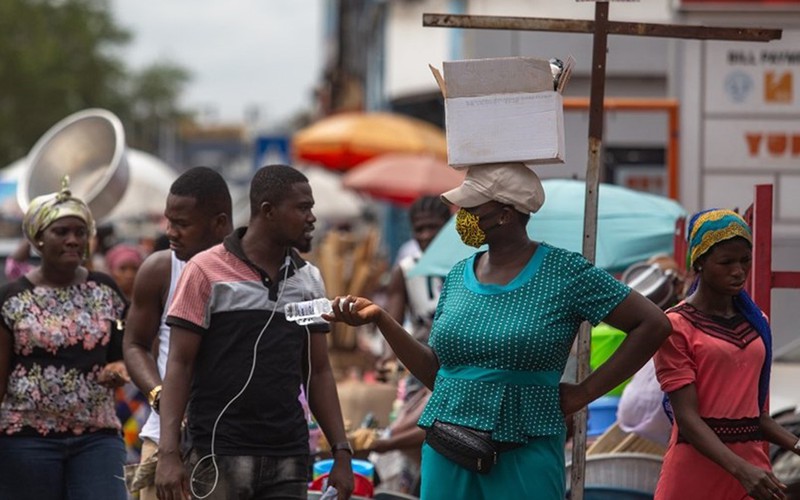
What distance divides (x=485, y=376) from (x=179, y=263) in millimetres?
1705

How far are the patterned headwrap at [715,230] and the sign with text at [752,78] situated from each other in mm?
6729

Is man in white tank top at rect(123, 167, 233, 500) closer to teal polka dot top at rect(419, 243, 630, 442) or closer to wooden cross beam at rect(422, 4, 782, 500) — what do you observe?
wooden cross beam at rect(422, 4, 782, 500)

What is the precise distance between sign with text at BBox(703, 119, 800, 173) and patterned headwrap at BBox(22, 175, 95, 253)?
20.5ft

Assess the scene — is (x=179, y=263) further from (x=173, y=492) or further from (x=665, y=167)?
(x=665, y=167)

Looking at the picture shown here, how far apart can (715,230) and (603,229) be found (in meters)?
3.03

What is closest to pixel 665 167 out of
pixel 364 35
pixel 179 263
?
pixel 179 263

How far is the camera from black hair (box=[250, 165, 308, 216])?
5.19m

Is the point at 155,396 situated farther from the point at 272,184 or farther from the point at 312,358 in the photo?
the point at 272,184

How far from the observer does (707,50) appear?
1152cm

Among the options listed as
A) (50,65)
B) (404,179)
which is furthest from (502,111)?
(50,65)

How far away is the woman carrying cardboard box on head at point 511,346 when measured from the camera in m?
4.56

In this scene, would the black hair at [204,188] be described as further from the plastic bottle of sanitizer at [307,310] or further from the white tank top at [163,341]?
the plastic bottle of sanitizer at [307,310]

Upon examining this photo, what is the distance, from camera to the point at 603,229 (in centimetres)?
802

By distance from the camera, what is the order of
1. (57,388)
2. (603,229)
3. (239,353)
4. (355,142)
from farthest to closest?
(355,142), (603,229), (57,388), (239,353)
